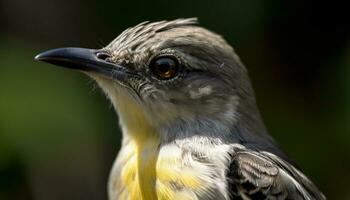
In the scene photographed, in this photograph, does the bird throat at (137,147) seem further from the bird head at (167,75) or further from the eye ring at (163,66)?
the eye ring at (163,66)

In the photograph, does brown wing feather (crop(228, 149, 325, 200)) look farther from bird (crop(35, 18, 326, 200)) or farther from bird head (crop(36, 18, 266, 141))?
bird head (crop(36, 18, 266, 141))

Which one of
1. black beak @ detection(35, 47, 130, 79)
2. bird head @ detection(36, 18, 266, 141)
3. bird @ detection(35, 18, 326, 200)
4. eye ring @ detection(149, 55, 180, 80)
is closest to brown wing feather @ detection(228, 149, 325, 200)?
bird @ detection(35, 18, 326, 200)

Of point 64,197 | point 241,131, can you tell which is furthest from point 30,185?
point 241,131

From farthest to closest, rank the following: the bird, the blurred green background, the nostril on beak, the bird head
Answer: the blurred green background, the nostril on beak, the bird head, the bird

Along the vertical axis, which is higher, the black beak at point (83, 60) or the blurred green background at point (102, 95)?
the black beak at point (83, 60)

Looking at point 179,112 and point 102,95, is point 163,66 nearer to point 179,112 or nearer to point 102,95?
point 179,112

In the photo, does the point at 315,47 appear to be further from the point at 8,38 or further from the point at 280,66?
the point at 8,38

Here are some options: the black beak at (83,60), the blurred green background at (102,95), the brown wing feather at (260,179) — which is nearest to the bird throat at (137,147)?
the black beak at (83,60)

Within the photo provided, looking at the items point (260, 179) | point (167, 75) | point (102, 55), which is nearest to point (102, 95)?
point (102, 55)
